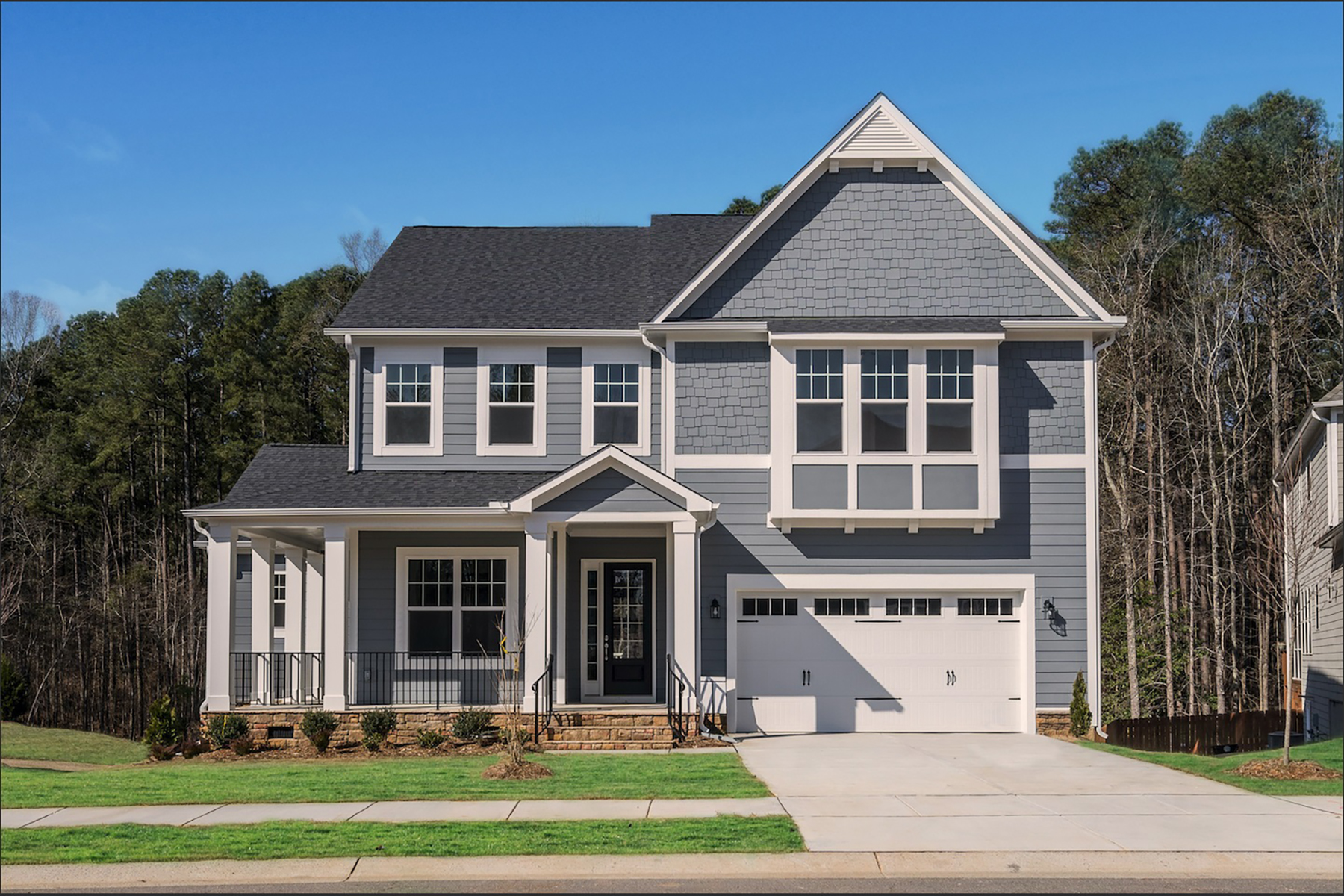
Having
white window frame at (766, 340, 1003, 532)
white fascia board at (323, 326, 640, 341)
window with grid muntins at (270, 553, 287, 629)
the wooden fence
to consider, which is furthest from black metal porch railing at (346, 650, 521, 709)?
the wooden fence

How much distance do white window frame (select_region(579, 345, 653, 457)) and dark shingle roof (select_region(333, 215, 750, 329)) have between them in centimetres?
43

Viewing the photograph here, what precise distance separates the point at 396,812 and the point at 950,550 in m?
11.5

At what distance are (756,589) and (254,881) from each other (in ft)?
39.9

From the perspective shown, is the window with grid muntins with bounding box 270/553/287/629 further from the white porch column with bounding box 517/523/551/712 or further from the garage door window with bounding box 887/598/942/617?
the garage door window with bounding box 887/598/942/617

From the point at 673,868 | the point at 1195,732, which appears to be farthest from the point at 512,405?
the point at 673,868

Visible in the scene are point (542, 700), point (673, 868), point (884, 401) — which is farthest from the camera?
point (884, 401)

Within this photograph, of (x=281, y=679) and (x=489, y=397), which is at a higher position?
(x=489, y=397)

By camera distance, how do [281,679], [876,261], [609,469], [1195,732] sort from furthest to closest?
[281,679] < [876,261] < [1195,732] < [609,469]

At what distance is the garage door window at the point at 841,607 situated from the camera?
71.3 feet

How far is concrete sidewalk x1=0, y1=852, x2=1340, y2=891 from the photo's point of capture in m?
10.4

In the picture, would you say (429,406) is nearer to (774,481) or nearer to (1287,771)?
(774,481)

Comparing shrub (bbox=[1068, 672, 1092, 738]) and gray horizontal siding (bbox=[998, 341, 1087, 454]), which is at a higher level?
gray horizontal siding (bbox=[998, 341, 1087, 454])

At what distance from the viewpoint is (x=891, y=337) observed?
68.2ft

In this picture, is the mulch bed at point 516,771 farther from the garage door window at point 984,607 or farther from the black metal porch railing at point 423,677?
the garage door window at point 984,607
